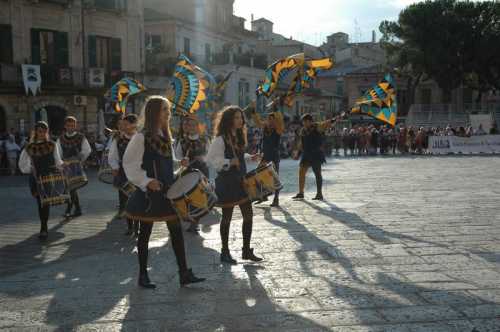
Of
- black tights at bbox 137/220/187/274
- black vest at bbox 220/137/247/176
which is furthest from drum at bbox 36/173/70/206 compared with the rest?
black tights at bbox 137/220/187/274

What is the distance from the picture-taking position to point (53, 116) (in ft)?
94.3

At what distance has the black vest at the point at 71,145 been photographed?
9.80m

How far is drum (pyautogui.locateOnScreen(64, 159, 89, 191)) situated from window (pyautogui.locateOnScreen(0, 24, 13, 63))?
1937cm

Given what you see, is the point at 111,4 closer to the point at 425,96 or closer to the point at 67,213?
the point at 67,213

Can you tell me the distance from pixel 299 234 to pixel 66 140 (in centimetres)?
447

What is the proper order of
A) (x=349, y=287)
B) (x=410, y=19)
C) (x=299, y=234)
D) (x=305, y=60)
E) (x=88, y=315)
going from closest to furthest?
(x=88, y=315) < (x=349, y=287) < (x=299, y=234) < (x=305, y=60) < (x=410, y=19)

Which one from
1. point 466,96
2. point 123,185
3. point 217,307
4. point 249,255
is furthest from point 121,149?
point 466,96

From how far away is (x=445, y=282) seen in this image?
17.6 ft

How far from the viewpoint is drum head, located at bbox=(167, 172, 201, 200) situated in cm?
528

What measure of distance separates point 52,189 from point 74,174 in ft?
3.72

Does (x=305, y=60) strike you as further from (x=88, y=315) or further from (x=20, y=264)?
(x=88, y=315)

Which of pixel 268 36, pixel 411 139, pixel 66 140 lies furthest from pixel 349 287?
pixel 268 36

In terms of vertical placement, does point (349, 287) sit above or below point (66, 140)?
below

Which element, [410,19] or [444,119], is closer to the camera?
[444,119]
